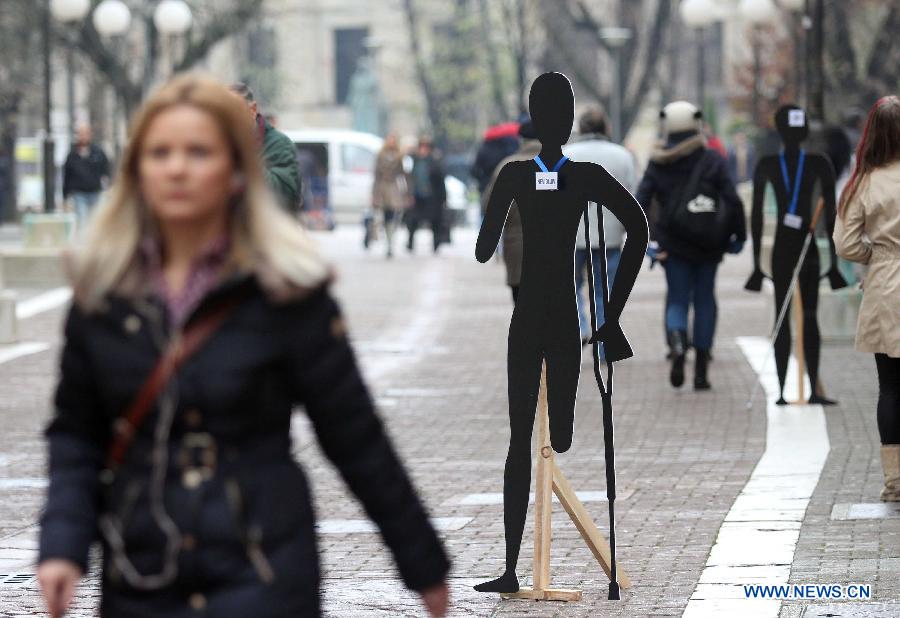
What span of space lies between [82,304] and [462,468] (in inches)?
260

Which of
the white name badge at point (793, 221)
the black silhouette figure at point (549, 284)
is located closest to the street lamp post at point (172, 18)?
the white name badge at point (793, 221)

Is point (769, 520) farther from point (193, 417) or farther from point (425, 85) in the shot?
point (425, 85)

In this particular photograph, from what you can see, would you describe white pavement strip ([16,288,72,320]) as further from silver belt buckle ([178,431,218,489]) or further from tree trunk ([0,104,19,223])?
tree trunk ([0,104,19,223])

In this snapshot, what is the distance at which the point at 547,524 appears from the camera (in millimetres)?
6723

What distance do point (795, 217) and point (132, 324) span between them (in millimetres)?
8956

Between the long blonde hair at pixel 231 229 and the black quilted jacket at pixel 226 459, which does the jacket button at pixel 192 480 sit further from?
the long blonde hair at pixel 231 229

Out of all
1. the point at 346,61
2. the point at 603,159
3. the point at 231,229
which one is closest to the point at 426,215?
the point at 603,159

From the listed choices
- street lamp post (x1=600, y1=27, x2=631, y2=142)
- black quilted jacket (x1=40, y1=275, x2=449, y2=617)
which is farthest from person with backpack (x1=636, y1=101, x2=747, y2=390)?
street lamp post (x1=600, y1=27, x2=631, y2=142)

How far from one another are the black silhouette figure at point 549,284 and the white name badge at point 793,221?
536cm

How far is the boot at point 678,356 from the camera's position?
508 inches

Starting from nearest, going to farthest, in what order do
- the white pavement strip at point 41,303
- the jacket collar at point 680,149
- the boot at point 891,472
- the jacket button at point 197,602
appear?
the jacket button at point 197,602, the boot at point 891,472, the jacket collar at point 680,149, the white pavement strip at point 41,303

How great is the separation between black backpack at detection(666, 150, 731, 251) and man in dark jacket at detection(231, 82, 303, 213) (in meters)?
3.51

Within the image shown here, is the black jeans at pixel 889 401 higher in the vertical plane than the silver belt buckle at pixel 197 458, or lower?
lower

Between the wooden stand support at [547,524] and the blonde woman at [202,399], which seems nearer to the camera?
the blonde woman at [202,399]
